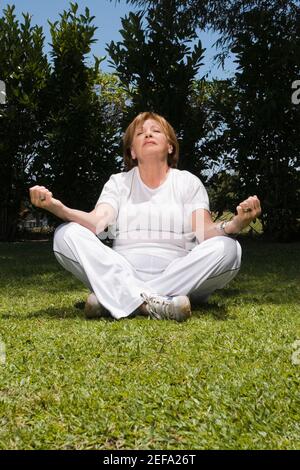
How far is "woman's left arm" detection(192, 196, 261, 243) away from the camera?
3268mm

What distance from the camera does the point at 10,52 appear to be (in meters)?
10.2

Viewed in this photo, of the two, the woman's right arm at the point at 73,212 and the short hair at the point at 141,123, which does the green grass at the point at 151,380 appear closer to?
the woman's right arm at the point at 73,212

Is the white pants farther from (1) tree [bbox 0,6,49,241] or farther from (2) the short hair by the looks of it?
(1) tree [bbox 0,6,49,241]

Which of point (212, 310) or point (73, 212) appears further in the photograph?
point (212, 310)

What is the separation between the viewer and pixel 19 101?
1009 cm

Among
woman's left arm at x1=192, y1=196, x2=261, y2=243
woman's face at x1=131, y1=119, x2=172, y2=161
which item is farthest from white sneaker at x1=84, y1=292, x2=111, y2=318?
woman's face at x1=131, y1=119, x2=172, y2=161

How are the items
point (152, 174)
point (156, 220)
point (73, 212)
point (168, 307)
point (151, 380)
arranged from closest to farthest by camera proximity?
point (151, 380) < point (168, 307) < point (73, 212) < point (156, 220) < point (152, 174)

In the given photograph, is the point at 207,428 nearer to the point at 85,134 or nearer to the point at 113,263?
the point at 113,263

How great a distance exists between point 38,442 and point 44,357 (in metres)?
0.90

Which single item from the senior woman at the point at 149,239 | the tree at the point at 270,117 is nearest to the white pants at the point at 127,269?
the senior woman at the point at 149,239

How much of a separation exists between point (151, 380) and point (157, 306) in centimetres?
118

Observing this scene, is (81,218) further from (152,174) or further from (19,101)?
(19,101)

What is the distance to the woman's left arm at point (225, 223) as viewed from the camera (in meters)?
3.27

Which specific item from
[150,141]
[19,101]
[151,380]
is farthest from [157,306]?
[19,101]
